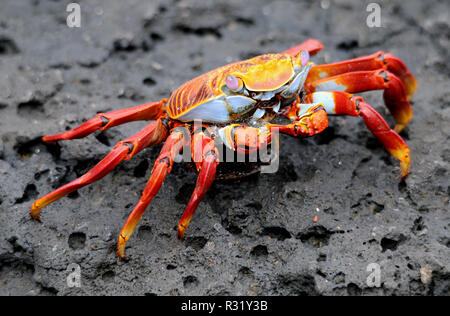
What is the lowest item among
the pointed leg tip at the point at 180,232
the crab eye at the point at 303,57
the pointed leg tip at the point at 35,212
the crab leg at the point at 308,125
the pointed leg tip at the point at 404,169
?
the pointed leg tip at the point at 180,232

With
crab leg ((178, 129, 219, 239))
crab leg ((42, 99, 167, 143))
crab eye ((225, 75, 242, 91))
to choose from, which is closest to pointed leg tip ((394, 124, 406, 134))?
crab eye ((225, 75, 242, 91))

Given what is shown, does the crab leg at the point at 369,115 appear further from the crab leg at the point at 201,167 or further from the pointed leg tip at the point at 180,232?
the pointed leg tip at the point at 180,232

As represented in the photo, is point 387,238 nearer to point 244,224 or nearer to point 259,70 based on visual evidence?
point 244,224

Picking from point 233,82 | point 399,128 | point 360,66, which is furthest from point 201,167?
point 399,128

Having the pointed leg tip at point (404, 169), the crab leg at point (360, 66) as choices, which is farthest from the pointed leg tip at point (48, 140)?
the pointed leg tip at point (404, 169)

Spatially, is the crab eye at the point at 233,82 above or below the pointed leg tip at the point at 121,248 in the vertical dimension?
above

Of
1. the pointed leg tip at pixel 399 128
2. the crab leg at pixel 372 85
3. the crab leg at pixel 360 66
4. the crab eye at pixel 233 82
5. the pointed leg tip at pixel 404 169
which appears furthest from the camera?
the pointed leg tip at pixel 399 128

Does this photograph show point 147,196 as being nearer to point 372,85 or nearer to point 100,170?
point 100,170
